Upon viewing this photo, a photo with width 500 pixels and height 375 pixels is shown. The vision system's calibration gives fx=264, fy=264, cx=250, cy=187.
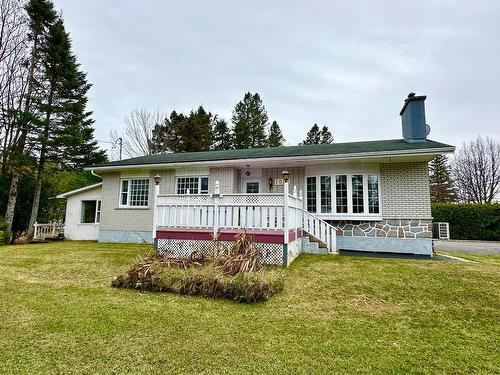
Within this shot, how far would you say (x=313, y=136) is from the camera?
1389 inches

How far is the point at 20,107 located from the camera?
15289 millimetres

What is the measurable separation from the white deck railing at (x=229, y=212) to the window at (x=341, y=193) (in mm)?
2274

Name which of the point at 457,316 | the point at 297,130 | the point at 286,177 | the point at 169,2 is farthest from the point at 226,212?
the point at 297,130

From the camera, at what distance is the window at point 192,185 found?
36.9 ft

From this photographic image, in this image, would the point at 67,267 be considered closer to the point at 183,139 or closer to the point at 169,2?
the point at 169,2

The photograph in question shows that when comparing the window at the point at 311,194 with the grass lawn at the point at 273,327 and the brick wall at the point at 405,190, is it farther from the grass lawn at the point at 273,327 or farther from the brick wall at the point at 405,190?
the grass lawn at the point at 273,327

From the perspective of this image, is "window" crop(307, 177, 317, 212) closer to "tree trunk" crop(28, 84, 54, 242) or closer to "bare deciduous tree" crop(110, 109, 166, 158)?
"tree trunk" crop(28, 84, 54, 242)

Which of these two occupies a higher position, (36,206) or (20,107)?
(20,107)

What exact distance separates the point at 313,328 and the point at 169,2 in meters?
13.8

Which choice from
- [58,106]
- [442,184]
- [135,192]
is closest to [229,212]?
[135,192]

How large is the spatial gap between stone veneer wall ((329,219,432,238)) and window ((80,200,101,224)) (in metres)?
12.3

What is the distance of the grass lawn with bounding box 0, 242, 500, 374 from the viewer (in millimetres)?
2691

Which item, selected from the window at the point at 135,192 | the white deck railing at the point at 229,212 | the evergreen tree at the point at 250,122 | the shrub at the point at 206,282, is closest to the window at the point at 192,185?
the window at the point at 135,192

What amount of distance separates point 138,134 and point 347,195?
23123mm
